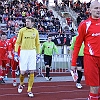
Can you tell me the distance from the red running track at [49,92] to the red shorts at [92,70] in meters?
2.97

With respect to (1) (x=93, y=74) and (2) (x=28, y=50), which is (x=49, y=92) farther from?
(1) (x=93, y=74)

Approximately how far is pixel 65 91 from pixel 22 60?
181 cm

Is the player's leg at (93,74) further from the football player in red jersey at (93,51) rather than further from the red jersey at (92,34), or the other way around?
the red jersey at (92,34)

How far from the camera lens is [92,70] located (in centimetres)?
555

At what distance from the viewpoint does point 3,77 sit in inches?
464

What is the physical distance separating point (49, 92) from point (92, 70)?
13.3 feet

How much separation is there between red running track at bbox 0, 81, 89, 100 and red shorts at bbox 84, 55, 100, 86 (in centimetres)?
297

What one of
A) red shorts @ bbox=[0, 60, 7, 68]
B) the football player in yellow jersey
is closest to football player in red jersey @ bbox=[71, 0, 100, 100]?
the football player in yellow jersey

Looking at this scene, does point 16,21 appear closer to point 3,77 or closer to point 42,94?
point 3,77

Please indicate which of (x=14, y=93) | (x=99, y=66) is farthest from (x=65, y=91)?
(x=99, y=66)

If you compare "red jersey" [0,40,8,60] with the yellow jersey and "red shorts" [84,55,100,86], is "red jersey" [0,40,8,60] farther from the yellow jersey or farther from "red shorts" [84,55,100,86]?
"red shorts" [84,55,100,86]

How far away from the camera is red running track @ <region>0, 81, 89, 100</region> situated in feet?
28.3

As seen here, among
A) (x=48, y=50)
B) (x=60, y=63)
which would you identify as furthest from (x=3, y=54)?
(x=60, y=63)

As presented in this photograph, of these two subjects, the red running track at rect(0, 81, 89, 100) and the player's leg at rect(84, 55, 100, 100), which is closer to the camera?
the player's leg at rect(84, 55, 100, 100)
